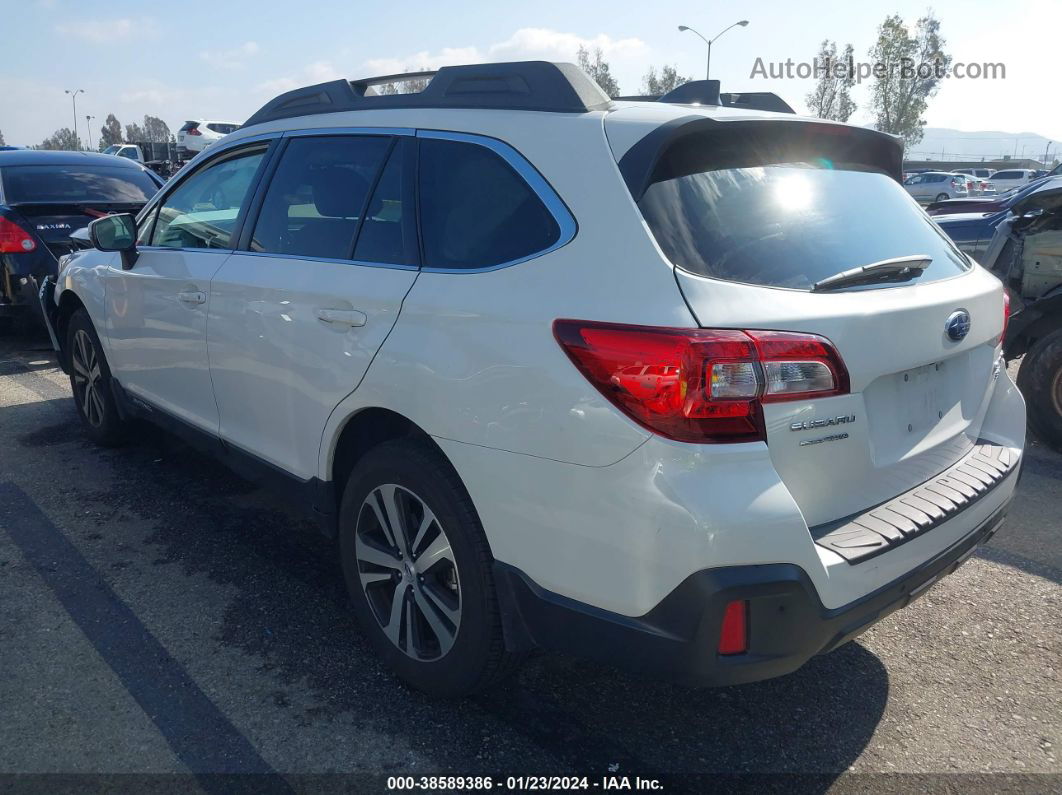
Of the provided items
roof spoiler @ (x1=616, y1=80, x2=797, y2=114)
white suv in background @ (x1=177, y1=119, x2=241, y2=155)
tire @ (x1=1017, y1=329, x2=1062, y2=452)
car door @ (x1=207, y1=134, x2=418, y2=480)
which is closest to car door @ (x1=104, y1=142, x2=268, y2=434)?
car door @ (x1=207, y1=134, x2=418, y2=480)

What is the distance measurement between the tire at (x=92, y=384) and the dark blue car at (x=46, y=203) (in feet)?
9.07

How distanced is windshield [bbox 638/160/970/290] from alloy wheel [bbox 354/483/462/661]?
3.55ft

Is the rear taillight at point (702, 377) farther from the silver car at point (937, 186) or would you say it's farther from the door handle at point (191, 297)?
the silver car at point (937, 186)

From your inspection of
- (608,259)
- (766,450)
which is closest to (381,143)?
(608,259)

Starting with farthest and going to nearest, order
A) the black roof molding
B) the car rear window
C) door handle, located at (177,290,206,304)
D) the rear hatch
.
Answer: the car rear window, door handle, located at (177,290,206,304), the black roof molding, the rear hatch

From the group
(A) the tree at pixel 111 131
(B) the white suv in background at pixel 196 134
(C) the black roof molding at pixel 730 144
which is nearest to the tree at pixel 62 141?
(A) the tree at pixel 111 131

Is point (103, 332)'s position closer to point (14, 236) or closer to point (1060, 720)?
point (14, 236)

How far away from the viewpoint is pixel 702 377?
6.47 ft

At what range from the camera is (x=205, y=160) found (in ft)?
13.0

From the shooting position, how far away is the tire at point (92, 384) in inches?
194

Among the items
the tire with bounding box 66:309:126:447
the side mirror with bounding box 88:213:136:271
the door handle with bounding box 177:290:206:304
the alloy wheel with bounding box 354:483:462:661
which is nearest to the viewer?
the alloy wheel with bounding box 354:483:462:661

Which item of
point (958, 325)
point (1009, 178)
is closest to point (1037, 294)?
point (958, 325)

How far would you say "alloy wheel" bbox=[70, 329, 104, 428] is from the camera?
198 inches

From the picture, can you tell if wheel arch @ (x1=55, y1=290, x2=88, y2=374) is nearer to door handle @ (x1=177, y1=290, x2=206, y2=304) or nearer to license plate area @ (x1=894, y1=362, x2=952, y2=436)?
door handle @ (x1=177, y1=290, x2=206, y2=304)
